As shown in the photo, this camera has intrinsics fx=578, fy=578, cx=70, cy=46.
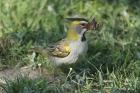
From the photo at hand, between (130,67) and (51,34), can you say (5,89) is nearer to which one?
(130,67)

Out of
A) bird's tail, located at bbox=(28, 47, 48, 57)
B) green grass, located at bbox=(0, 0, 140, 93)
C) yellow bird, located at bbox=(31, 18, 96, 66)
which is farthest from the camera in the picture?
bird's tail, located at bbox=(28, 47, 48, 57)

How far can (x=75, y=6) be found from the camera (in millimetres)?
8219

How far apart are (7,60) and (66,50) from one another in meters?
0.81

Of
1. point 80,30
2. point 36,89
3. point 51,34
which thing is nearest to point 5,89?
point 36,89

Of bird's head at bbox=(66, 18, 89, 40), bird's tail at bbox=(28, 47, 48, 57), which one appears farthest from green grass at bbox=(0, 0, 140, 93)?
bird's head at bbox=(66, 18, 89, 40)

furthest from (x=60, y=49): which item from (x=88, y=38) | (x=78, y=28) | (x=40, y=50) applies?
(x=88, y=38)

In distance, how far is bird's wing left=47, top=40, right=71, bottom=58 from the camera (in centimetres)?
609

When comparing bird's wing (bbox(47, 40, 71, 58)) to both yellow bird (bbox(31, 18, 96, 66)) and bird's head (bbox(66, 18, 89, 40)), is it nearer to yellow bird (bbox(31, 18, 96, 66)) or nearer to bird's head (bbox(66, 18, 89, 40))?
yellow bird (bbox(31, 18, 96, 66))

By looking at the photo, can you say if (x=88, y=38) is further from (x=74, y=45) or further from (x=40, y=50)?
(x=74, y=45)

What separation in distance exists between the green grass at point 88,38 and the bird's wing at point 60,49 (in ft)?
0.57

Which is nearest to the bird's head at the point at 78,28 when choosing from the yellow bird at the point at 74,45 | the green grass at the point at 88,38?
the yellow bird at the point at 74,45

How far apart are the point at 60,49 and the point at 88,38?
1.22 m

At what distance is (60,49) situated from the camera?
6156 millimetres

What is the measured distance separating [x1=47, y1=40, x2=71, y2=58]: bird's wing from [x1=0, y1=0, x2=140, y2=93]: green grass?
17cm
